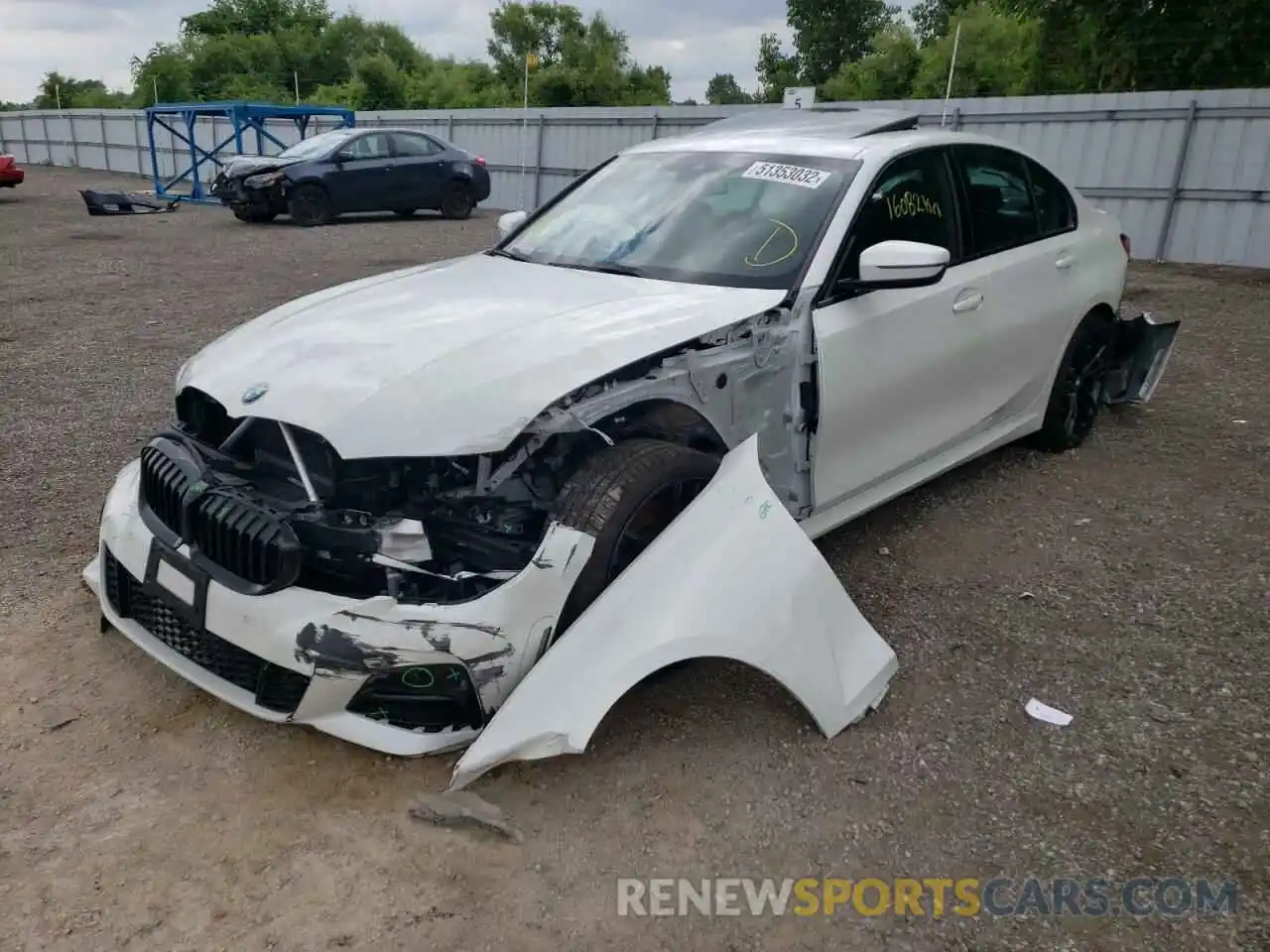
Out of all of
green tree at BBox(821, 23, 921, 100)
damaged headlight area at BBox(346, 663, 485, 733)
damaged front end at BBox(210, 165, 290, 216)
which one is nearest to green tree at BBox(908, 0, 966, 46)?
green tree at BBox(821, 23, 921, 100)

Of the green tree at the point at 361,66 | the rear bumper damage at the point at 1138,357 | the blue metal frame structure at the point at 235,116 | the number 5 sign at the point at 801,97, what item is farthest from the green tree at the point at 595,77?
the rear bumper damage at the point at 1138,357

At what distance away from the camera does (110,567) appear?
2.89 m

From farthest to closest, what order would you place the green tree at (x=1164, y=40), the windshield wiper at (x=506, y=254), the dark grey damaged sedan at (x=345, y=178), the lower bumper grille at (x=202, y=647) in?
the green tree at (x=1164, y=40) < the dark grey damaged sedan at (x=345, y=178) < the windshield wiper at (x=506, y=254) < the lower bumper grille at (x=202, y=647)

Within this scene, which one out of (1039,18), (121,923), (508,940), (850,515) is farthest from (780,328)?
(1039,18)

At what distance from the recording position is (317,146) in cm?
1507

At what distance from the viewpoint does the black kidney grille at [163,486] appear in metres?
2.64

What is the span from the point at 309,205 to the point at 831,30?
121ft

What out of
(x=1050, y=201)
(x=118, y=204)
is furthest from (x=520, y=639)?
(x=118, y=204)

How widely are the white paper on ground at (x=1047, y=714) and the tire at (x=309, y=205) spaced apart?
46.6 ft

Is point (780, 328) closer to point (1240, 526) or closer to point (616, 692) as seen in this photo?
point (616, 692)

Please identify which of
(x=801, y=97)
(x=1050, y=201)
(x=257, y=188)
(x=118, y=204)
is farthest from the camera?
(x=118, y=204)

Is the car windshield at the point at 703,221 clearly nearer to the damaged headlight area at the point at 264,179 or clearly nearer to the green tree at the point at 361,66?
the damaged headlight area at the point at 264,179

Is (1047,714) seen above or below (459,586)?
below

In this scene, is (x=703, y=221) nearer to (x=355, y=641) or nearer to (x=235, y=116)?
(x=355, y=641)
